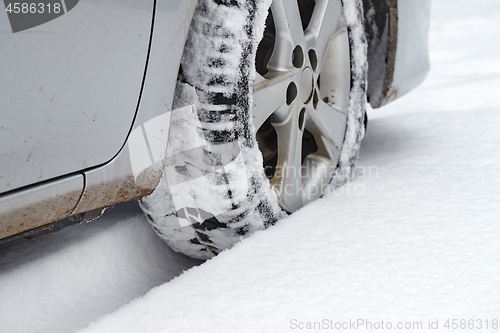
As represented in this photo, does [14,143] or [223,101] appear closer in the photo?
[14,143]

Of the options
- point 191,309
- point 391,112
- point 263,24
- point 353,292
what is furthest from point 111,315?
point 391,112

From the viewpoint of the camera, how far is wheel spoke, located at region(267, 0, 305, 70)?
1.39 m

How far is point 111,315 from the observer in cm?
103

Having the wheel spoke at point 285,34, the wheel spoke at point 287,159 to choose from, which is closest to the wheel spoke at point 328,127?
the wheel spoke at point 287,159

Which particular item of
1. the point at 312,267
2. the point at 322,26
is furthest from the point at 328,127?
the point at 312,267

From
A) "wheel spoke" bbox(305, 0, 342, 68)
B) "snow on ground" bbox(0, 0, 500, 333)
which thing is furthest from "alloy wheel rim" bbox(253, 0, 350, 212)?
"snow on ground" bbox(0, 0, 500, 333)

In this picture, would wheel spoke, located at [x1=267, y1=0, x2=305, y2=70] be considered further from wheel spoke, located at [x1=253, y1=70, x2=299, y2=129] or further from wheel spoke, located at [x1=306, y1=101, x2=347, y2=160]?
wheel spoke, located at [x1=306, y1=101, x2=347, y2=160]

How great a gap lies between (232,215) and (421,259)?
1.50 ft

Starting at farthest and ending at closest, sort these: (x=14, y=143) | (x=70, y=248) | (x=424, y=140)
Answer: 1. (x=424, y=140)
2. (x=70, y=248)
3. (x=14, y=143)

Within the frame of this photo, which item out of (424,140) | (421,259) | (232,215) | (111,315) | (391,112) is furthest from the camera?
(391,112)

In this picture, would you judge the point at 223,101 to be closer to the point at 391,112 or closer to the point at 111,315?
the point at 111,315

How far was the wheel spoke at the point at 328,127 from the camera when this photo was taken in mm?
1624

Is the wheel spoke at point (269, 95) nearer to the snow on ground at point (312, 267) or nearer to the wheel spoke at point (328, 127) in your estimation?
the wheel spoke at point (328, 127)

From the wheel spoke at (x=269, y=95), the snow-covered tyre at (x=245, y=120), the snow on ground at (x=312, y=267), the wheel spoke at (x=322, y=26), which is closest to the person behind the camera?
the snow on ground at (x=312, y=267)
